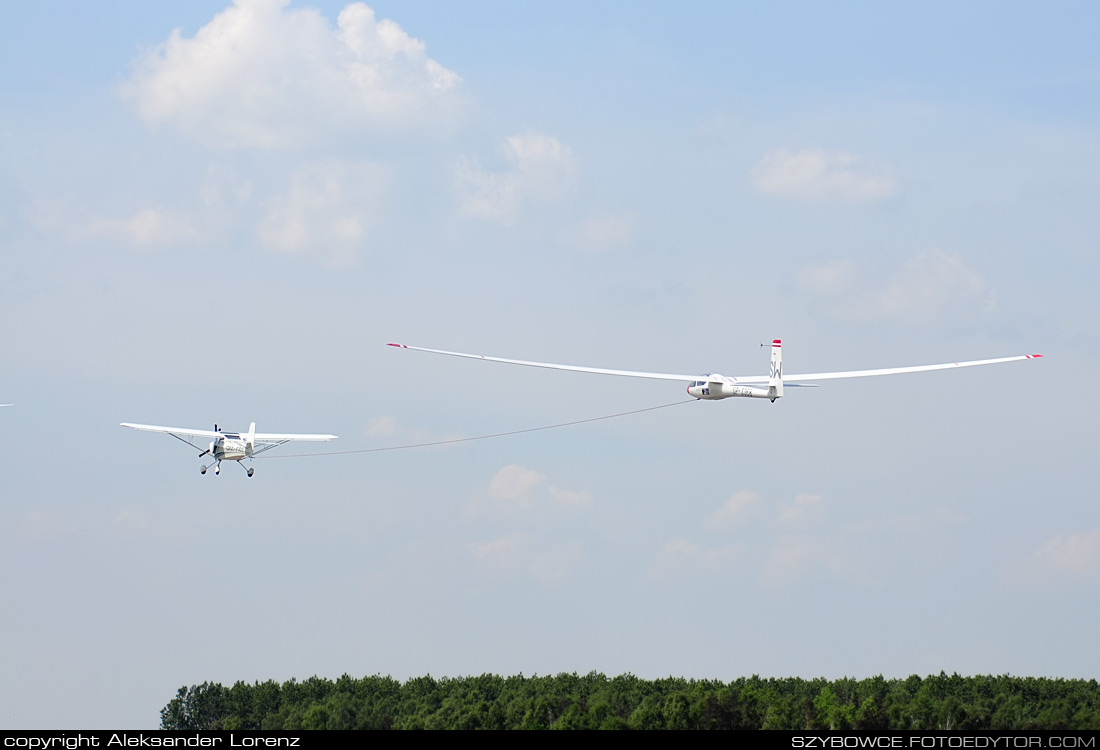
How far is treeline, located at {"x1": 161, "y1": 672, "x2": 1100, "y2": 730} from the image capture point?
158 m

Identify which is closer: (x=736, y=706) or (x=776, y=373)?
(x=776, y=373)

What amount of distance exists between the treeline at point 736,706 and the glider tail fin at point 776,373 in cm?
7511

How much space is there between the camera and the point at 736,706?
15862 cm

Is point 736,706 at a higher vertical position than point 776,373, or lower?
lower

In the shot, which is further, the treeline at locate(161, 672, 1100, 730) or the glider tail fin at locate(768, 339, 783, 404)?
the treeline at locate(161, 672, 1100, 730)

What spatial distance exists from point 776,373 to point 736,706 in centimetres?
8139

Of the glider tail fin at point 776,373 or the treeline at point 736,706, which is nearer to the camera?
the glider tail fin at point 776,373

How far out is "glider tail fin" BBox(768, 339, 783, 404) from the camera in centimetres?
8475

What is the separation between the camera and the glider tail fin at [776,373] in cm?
8475

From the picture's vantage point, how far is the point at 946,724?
518 feet

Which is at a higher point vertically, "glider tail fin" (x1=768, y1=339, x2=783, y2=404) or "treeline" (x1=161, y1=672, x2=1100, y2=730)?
"glider tail fin" (x1=768, y1=339, x2=783, y2=404)

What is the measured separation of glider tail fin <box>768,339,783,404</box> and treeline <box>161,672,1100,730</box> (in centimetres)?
7511
